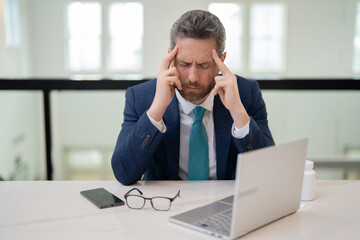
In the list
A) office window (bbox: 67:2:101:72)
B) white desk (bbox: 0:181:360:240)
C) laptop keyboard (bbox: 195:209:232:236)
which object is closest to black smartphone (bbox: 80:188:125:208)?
white desk (bbox: 0:181:360:240)

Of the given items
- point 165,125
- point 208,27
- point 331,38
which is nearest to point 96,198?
point 165,125

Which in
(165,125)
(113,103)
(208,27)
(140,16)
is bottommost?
(113,103)

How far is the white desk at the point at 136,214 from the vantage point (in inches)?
37.3

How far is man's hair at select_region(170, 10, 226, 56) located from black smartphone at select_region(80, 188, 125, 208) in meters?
0.62

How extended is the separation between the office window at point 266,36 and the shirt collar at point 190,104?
23.7 feet

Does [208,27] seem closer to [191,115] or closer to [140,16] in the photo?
[191,115]

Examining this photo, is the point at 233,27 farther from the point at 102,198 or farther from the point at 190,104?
the point at 102,198

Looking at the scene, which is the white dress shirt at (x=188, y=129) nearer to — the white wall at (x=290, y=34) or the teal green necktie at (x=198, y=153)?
the teal green necktie at (x=198, y=153)

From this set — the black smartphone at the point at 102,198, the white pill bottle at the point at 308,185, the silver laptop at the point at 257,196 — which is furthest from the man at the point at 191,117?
the silver laptop at the point at 257,196

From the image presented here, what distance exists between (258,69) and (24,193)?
7835 mm

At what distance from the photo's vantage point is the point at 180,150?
60.6 inches

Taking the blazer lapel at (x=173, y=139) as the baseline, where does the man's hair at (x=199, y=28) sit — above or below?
above

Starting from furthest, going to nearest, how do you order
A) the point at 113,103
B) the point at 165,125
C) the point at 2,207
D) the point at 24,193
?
the point at 113,103 → the point at 165,125 → the point at 24,193 → the point at 2,207

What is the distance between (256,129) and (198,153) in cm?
23
